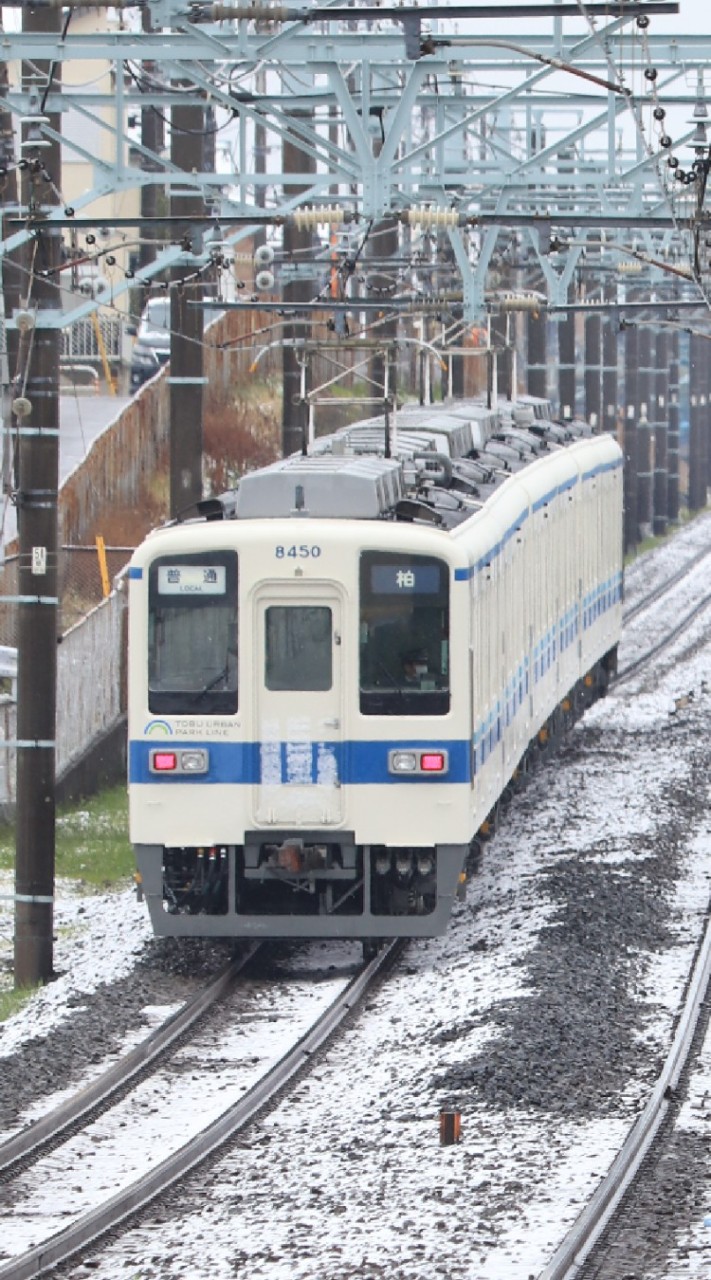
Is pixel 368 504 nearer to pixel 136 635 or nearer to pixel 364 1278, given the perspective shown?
pixel 136 635

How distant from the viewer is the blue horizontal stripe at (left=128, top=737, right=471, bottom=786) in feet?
Answer: 44.5

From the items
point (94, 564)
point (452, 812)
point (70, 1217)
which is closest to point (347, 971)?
point (452, 812)

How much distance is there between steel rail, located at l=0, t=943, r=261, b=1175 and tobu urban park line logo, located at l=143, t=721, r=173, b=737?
4.76 ft

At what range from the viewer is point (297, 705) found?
13617mm

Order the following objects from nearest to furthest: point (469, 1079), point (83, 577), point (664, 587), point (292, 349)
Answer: point (469, 1079)
point (83, 577)
point (292, 349)
point (664, 587)

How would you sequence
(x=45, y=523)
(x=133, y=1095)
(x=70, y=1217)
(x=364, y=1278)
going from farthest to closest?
1. (x=45, y=523)
2. (x=133, y=1095)
3. (x=70, y=1217)
4. (x=364, y=1278)

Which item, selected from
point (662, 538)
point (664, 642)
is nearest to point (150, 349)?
point (662, 538)

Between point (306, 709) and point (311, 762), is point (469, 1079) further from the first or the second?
point (306, 709)

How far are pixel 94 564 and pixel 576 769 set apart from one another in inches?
247

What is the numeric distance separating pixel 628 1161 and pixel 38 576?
20.9 feet

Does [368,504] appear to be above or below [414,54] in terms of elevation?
below

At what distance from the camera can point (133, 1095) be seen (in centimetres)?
1147

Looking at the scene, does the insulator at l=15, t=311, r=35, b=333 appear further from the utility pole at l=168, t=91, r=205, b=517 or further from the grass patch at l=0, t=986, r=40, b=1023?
the utility pole at l=168, t=91, r=205, b=517

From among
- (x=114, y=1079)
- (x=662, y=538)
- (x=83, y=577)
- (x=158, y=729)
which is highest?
(x=158, y=729)
